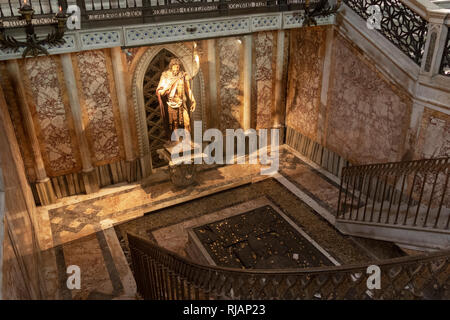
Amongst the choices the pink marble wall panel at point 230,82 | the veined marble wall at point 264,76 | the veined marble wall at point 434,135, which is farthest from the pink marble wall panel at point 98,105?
the veined marble wall at point 434,135

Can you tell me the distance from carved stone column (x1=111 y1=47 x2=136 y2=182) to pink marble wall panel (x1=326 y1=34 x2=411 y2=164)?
3.96 metres

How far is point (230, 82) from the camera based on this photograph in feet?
25.4

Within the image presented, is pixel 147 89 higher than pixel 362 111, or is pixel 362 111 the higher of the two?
pixel 147 89

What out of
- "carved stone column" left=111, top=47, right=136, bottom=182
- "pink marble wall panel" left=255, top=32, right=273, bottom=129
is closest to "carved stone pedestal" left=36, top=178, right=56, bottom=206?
"carved stone column" left=111, top=47, right=136, bottom=182

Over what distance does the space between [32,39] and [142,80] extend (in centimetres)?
234

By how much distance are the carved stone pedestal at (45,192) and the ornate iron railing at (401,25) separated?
621cm

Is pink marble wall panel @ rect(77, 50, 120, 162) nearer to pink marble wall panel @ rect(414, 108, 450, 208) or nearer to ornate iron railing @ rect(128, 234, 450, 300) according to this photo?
ornate iron railing @ rect(128, 234, 450, 300)

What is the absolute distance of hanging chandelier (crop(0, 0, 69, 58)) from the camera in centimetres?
468

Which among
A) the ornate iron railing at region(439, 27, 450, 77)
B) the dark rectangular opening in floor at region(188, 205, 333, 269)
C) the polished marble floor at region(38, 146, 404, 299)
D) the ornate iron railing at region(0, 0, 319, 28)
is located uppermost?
the ornate iron railing at region(0, 0, 319, 28)

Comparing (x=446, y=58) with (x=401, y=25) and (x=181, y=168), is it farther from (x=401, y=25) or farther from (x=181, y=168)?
(x=181, y=168)

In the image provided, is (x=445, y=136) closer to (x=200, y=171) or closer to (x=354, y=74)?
(x=354, y=74)

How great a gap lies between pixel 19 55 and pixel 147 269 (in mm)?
3388

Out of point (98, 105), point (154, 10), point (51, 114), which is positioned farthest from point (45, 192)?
point (154, 10)

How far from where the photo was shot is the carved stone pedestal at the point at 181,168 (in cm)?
709
